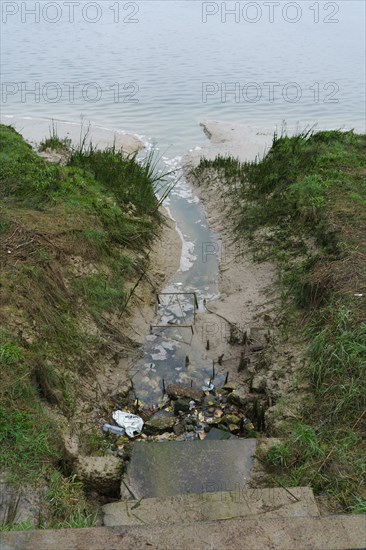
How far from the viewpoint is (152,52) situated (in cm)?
2009

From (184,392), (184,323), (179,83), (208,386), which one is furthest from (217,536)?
(179,83)

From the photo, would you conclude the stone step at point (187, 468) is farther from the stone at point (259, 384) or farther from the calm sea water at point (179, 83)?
the calm sea water at point (179, 83)

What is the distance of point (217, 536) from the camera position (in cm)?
274

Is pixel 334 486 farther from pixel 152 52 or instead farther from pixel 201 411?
pixel 152 52

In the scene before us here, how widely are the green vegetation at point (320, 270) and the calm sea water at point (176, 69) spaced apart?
12.9 feet

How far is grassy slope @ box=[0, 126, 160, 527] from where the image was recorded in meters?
3.75

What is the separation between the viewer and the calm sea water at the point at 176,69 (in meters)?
14.1

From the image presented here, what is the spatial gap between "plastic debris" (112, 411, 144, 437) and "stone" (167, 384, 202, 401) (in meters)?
0.50

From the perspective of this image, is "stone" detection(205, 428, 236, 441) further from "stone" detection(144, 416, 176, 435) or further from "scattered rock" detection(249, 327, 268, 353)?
"scattered rock" detection(249, 327, 268, 353)

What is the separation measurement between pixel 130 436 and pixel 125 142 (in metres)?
8.53

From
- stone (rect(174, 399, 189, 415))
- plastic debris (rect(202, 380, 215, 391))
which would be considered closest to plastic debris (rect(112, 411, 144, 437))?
stone (rect(174, 399, 189, 415))

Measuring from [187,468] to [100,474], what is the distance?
25.8 inches

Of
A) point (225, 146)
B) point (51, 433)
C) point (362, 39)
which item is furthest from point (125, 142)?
point (362, 39)

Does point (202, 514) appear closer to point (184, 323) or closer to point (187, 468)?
point (187, 468)
